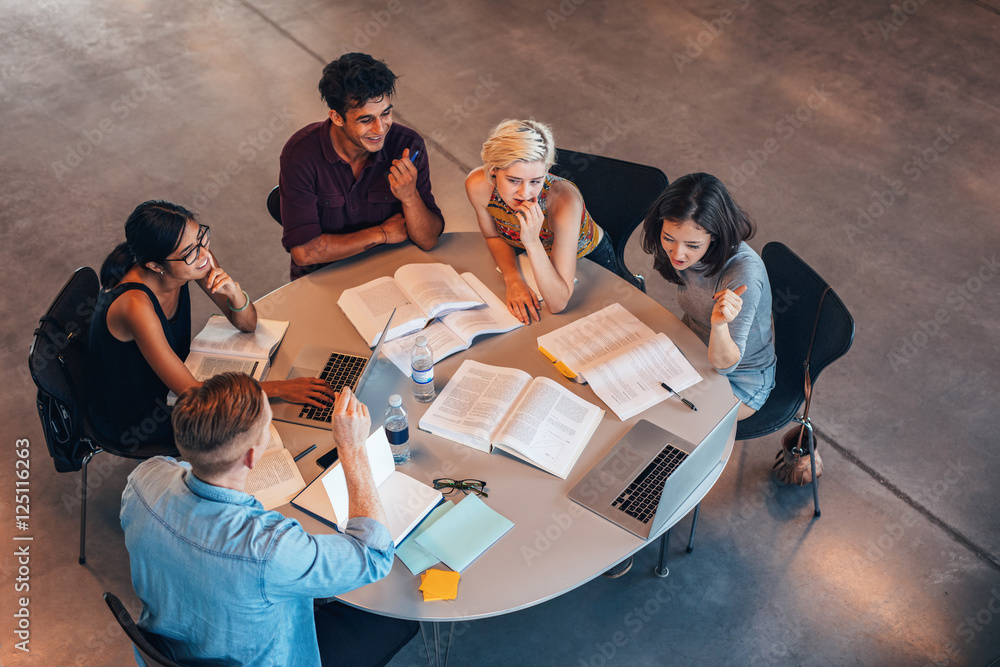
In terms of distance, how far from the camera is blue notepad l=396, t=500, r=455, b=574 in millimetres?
2078

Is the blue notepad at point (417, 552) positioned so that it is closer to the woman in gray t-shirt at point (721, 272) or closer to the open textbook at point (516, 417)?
the open textbook at point (516, 417)

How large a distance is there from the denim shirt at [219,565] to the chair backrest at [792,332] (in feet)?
5.39

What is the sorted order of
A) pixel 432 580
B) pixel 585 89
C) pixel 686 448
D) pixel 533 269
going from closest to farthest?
1. pixel 432 580
2. pixel 686 448
3. pixel 533 269
4. pixel 585 89

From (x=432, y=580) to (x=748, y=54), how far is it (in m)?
5.15

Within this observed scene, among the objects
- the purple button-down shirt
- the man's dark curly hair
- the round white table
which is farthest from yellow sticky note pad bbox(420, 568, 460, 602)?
the man's dark curly hair

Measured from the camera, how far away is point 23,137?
5230 millimetres

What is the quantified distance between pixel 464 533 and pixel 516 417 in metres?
0.43

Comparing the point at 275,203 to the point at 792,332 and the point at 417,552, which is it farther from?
the point at 792,332

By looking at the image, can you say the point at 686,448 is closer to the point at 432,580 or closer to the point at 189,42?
the point at 432,580

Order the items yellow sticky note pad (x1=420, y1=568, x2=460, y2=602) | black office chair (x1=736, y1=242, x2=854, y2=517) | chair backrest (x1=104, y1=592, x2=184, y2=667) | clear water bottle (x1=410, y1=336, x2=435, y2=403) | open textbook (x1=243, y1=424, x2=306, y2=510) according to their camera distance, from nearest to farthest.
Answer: chair backrest (x1=104, y1=592, x2=184, y2=667) < yellow sticky note pad (x1=420, y1=568, x2=460, y2=602) < open textbook (x1=243, y1=424, x2=306, y2=510) < clear water bottle (x1=410, y1=336, x2=435, y2=403) < black office chair (x1=736, y1=242, x2=854, y2=517)

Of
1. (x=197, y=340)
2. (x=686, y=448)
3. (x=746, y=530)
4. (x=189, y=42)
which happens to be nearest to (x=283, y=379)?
Result: (x=197, y=340)

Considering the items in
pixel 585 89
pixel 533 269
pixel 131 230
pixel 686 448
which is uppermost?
pixel 131 230

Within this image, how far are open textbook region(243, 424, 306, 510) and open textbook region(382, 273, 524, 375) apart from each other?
1.63 feet

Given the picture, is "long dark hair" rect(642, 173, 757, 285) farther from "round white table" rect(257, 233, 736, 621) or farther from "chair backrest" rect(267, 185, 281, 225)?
"chair backrest" rect(267, 185, 281, 225)
